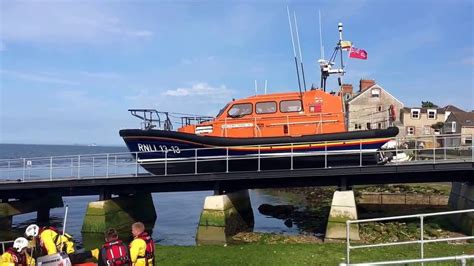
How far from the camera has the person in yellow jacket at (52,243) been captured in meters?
8.09

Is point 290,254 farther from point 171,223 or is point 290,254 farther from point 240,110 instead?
point 171,223

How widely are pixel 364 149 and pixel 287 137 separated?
2.82m

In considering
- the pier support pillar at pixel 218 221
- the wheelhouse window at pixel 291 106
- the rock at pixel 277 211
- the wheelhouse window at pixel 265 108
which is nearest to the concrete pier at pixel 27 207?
the pier support pillar at pixel 218 221

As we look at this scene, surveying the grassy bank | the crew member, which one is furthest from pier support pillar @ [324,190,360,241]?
the crew member

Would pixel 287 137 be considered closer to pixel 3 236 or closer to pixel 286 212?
pixel 286 212

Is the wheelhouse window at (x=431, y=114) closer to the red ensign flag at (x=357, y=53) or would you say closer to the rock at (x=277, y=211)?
the rock at (x=277, y=211)

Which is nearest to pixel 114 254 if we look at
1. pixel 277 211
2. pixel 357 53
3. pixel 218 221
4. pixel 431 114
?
pixel 218 221

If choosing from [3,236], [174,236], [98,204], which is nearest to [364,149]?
[174,236]

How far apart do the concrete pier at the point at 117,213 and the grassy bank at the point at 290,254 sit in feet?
21.3

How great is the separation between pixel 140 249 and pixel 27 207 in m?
16.8

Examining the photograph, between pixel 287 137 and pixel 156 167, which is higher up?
pixel 287 137

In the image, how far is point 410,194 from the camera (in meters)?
25.0

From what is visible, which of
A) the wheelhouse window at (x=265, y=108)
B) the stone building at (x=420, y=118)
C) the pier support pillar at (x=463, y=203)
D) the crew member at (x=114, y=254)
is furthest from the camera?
the stone building at (x=420, y=118)

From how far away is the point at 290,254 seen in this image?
11555 millimetres
